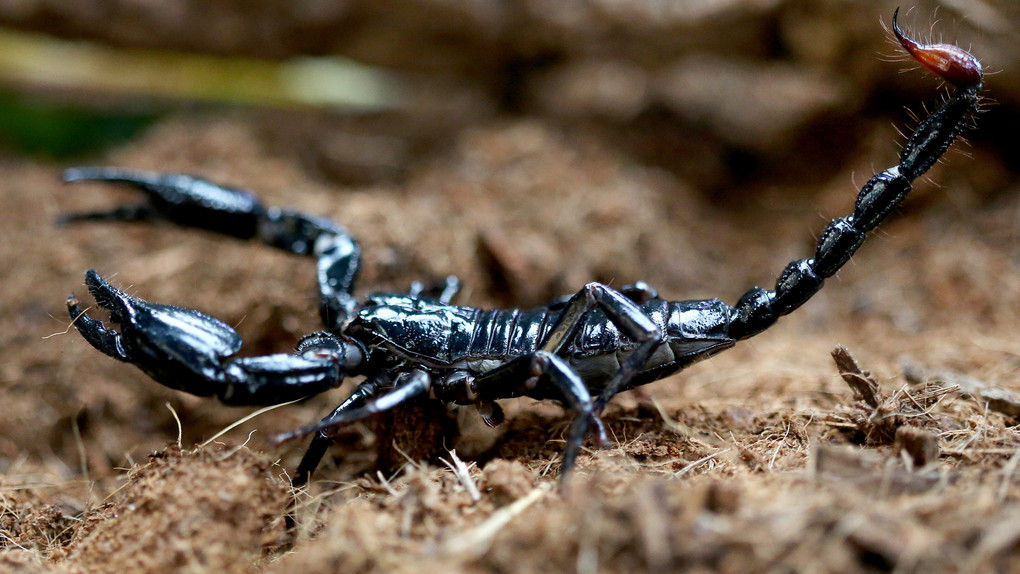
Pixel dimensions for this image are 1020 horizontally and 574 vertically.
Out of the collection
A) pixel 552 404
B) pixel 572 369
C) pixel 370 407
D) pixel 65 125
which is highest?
pixel 572 369

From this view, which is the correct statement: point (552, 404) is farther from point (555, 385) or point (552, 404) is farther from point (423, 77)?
point (423, 77)

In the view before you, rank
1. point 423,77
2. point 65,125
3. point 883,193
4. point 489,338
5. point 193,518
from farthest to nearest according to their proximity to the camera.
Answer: point 423,77 < point 65,125 < point 489,338 < point 883,193 < point 193,518

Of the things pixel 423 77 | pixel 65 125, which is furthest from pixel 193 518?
pixel 65 125

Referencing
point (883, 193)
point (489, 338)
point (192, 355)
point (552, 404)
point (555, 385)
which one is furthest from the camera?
point (552, 404)

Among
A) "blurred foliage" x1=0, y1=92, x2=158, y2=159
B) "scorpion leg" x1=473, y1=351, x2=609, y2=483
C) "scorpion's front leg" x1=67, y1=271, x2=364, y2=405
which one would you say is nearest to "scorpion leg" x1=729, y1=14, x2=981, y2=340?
"scorpion leg" x1=473, y1=351, x2=609, y2=483

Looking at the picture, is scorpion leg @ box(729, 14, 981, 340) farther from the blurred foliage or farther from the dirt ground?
the blurred foliage

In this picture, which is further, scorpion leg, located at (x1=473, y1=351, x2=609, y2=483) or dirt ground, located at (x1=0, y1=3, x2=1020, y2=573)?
scorpion leg, located at (x1=473, y1=351, x2=609, y2=483)

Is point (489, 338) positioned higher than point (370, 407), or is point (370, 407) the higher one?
point (489, 338)
